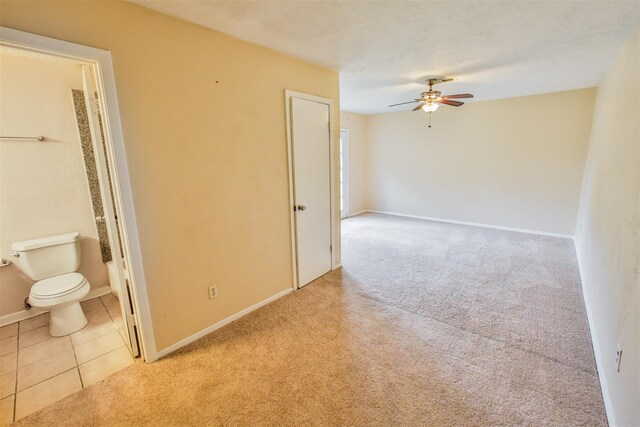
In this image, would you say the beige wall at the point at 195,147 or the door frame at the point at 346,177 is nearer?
the beige wall at the point at 195,147

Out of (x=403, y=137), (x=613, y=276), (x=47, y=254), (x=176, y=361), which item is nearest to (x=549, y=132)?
(x=403, y=137)

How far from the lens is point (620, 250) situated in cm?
176

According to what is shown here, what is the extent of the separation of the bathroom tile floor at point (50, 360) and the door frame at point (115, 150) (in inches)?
12.6

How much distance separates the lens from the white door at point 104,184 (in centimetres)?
175

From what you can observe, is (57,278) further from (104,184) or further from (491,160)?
(491,160)

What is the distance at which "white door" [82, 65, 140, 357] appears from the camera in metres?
1.75

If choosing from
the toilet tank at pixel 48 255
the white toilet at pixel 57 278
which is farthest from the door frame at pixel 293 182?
the toilet tank at pixel 48 255

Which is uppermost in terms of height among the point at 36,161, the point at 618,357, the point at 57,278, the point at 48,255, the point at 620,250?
the point at 36,161

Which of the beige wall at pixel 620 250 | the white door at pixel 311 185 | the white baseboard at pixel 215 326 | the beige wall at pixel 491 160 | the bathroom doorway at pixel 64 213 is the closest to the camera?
the beige wall at pixel 620 250

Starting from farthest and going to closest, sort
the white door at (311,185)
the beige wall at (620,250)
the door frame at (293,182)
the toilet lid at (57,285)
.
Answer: the white door at (311,185), the door frame at (293,182), the toilet lid at (57,285), the beige wall at (620,250)

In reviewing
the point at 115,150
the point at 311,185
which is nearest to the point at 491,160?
the point at 311,185

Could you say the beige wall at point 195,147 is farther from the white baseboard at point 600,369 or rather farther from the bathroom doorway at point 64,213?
the white baseboard at point 600,369

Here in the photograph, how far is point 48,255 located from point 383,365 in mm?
2990

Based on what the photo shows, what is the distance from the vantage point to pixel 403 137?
20.3 ft
